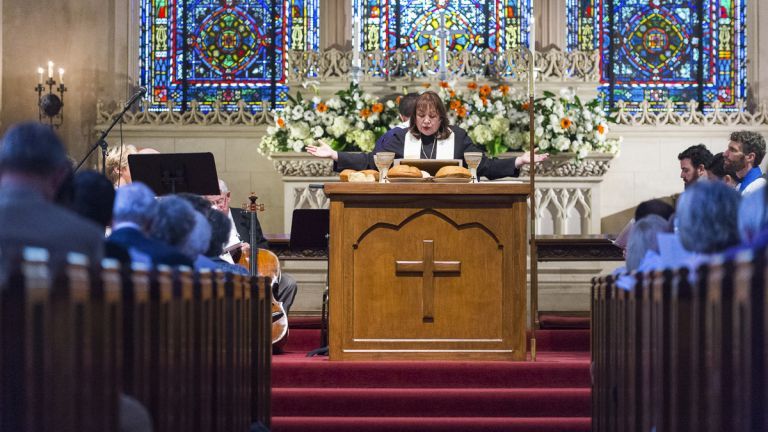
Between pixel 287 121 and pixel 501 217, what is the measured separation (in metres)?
3.65

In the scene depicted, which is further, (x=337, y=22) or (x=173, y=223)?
(x=337, y=22)

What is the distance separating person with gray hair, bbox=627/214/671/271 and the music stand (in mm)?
3073

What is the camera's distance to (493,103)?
31.8 feet

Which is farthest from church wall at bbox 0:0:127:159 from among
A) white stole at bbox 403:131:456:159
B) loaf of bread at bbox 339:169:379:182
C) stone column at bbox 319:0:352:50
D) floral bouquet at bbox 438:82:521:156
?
loaf of bread at bbox 339:169:379:182

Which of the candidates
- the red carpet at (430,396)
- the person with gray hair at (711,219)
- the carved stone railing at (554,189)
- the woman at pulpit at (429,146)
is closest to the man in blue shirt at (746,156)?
the woman at pulpit at (429,146)

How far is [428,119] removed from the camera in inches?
288

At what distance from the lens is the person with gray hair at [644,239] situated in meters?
4.37

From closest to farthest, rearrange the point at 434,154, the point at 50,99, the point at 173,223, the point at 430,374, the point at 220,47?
the point at 173,223 < the point at 430,374 < the point at 434,154 < the point at 50,99 < the point at 220,47

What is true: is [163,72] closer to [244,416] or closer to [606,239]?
[606,239]

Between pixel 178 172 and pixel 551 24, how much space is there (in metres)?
5.54

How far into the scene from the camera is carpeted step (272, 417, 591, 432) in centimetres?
532

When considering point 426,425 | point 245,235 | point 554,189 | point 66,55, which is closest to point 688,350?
point 426,425

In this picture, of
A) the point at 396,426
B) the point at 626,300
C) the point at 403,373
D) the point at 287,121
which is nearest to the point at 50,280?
the point at 626,300

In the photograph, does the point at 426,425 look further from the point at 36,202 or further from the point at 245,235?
the point at 245,235
